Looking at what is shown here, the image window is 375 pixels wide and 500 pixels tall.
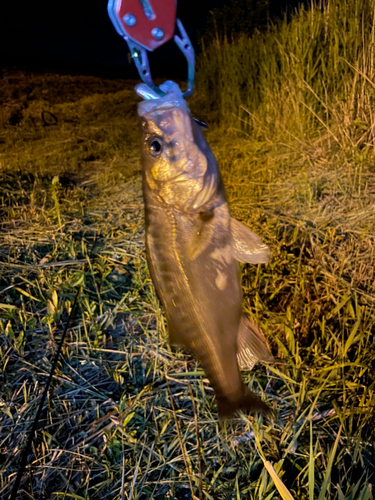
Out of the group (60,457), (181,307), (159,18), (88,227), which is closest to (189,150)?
(159,18)

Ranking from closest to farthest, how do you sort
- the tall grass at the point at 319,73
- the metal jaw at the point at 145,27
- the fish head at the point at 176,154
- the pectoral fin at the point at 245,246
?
the metal jaw at the point at 145,27 < the fish head at the point at 176,154 < the pectoral fin at the point at 245,246 < the tall grass at the point at 319,73

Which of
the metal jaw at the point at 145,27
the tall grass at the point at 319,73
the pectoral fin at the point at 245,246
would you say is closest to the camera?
the metal jaw at the point at 145,27

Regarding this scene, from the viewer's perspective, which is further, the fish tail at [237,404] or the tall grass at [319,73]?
the tall grass at [319,73]

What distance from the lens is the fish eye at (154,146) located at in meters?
1.25

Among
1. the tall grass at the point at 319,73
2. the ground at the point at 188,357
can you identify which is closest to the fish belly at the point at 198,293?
the ground at the point at 188,357

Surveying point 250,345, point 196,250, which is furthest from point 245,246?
point 250,345

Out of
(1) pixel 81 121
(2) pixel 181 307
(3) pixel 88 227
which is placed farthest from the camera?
(1) pixel 81 121

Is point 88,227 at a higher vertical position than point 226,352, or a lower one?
lower

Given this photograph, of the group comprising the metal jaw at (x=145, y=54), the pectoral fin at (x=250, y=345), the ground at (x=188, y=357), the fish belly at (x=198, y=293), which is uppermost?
the metal jaw at (x=145, y=54)

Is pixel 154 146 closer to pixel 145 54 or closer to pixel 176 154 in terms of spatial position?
pixel 176 154

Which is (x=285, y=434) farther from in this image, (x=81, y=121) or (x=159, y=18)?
(x=81, y=121)

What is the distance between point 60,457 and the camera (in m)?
1.46

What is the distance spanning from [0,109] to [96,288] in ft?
28.2

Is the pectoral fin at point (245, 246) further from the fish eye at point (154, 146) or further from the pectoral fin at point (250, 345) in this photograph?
the fish eye at point (154, 146)
